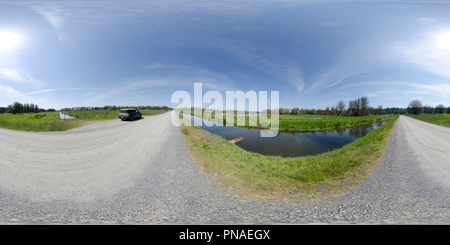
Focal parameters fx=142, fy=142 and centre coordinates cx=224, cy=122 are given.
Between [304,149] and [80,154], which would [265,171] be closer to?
[80,154]

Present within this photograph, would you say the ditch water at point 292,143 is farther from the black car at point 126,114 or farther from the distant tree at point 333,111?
the distant tree at point 333,111

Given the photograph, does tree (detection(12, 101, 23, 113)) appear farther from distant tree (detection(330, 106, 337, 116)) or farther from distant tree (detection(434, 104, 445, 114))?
distant tree (detection(434, 104, 445, 114))

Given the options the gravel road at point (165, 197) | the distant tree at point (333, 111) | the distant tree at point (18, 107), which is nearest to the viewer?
the gravel road at point (165, 197)

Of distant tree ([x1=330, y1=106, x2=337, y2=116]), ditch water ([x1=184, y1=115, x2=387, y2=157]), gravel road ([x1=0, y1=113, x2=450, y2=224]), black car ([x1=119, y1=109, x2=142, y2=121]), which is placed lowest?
ditch water ([x1=184, y1=115, x2=387, y2=157])

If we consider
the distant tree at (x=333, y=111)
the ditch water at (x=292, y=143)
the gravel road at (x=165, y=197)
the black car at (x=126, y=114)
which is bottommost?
the ditch water at (x=292, y=143)

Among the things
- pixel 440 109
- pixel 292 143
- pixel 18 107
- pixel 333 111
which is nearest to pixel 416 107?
pixel 440 109

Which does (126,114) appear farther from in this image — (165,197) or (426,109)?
(426,109)

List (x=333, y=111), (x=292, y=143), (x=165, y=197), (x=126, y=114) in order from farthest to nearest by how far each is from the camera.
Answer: (x=333, y=111) → (x=126, y=114) → (x=292, y=143) → (x=165, y=197)

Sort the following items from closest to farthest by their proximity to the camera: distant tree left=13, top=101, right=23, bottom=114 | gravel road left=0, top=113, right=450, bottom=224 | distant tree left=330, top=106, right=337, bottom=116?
1. gravel road left=0, top=113, right=450, bottom=224
2. distant tree left=13, top=101, right=23, bottom=114
3. distant tree left=330, top=106, right=337, bottom=116

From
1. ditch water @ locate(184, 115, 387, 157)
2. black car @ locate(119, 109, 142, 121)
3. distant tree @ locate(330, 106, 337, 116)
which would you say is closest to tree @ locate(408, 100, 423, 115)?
distant tree @ locate(330, 106, 337, 116)

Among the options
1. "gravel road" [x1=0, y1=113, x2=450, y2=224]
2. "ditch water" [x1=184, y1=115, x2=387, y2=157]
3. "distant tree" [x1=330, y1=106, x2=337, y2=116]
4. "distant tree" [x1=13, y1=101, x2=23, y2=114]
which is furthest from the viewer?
"distant tree" [x1=330, y1=106, x2=337, y2=116]

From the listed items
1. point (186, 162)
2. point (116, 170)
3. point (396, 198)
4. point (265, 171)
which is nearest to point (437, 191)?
point (396, 198)

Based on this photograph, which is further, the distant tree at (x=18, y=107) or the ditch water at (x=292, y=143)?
the distant tree at (x=18, y=107)

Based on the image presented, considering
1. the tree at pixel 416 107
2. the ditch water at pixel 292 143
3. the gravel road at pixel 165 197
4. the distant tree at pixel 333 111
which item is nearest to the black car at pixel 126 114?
the ditch water at pixel 292 143
